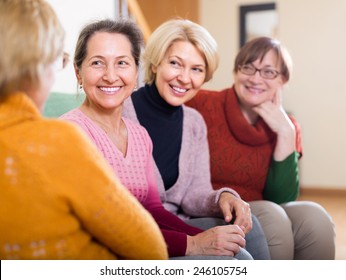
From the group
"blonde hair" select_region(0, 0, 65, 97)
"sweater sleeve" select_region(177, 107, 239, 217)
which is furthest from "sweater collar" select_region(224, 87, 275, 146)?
"blonde hair" select_region(0, 0, 65, 97)

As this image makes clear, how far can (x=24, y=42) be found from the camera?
14.9 inches

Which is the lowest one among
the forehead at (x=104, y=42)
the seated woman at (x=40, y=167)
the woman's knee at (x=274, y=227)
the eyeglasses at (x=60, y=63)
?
the woman's knee at (x=274, y=227)

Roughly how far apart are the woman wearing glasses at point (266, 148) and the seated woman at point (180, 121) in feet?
0.30

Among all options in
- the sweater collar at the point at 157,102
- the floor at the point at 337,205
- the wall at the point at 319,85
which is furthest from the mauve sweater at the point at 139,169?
the wall at the point at 319,85

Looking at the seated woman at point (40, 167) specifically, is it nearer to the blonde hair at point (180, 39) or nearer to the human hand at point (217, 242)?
the human hand at point (217, 242)

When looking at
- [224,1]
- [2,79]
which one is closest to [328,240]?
[2,79]

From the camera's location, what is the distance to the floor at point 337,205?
3.61ft

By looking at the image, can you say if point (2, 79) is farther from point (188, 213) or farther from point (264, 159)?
point (264, 159)

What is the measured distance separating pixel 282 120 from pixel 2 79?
66cm

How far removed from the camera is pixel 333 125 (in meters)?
1.24

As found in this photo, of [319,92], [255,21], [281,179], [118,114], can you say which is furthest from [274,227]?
[255,21]

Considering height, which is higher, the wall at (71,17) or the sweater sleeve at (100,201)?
the wall at (71,17)

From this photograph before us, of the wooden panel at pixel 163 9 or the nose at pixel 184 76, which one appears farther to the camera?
the wooden panel at pixel 163 9

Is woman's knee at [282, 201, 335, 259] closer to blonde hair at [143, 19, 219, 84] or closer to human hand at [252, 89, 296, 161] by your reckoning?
human hand at [252, 89, 296, 161]
